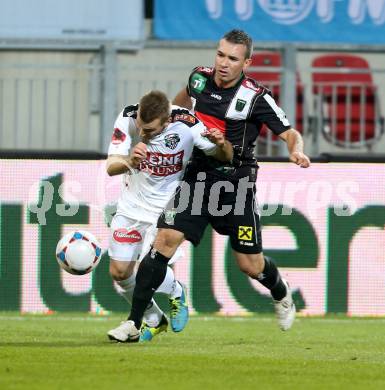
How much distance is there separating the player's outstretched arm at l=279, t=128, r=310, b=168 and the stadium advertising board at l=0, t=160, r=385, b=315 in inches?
122

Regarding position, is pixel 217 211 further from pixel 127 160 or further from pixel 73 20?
pixel 73 20

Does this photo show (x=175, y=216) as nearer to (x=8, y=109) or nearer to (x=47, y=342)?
(x=47, y=342)

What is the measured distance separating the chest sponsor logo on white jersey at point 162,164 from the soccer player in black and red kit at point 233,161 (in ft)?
0.54

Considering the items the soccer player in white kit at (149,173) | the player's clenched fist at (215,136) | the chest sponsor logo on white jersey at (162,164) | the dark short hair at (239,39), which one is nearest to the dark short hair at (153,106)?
the soccer player in white kit at (149,173)

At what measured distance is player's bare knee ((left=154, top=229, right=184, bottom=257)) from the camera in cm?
930

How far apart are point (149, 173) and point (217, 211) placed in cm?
62

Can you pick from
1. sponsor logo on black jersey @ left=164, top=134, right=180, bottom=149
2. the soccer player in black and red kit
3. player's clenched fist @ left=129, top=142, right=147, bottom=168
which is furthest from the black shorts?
player's clenched fist @ left=129, top=142, right=147, bottom=168

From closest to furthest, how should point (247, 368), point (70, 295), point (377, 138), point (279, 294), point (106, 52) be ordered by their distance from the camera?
point (247, 368) → point (279, 294) → point (70, 295) → point (106, 52) → point (377, 138)

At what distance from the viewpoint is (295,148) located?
9289 millimetres

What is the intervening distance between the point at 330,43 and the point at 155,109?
692 cm

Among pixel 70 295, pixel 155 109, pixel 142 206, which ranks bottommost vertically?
pixel 70 295

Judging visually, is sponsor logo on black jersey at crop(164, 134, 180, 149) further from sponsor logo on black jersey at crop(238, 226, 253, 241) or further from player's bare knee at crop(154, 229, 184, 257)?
sponsor logo on black jersey at crop(238, 226, 253, 241)

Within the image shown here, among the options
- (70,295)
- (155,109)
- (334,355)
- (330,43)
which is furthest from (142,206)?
(330,43)

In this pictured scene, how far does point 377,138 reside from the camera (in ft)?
50.4
